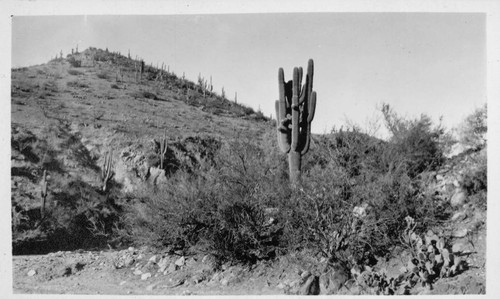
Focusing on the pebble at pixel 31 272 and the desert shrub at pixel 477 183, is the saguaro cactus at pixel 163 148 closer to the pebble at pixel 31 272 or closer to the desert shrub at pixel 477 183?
the pebble at pixel 31 272

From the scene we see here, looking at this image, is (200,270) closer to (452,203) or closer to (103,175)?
(452,203)

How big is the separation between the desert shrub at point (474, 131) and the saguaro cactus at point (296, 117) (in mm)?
3885

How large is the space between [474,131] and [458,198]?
305 centimetres

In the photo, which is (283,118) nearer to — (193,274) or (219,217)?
(219,217)

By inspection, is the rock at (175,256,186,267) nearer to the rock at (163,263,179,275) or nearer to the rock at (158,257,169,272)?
the rock at (163,263,179,275)

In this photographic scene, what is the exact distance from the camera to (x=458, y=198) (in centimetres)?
962

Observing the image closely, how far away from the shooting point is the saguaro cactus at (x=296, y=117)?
40.5 ft

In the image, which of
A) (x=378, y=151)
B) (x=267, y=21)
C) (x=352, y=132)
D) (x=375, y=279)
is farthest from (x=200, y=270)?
(x=352, y=132)

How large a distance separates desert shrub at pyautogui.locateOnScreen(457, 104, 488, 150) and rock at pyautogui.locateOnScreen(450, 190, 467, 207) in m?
2.44

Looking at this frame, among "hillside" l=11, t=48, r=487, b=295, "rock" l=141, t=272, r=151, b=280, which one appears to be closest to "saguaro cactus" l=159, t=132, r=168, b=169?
"hillside" l=11, t=48, r=487, b=295

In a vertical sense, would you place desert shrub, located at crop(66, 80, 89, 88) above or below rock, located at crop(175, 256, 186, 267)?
above

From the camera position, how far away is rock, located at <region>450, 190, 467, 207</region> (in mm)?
9523

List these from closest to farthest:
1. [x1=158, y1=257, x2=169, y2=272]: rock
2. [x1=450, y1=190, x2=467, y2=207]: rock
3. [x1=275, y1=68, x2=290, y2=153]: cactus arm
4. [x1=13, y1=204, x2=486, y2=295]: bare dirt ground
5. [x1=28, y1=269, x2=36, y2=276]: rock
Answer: [x1=13, y1=204, x2=486, y2=295]: bare dirt ground
[x1=450, y1=190, x2=467, y2=207]: rock
[x1=158, y1=257, x2=169, y2=272]: rock
[x1=28, y1=269, x2=36, y2=276]: rock
[x1=275, y1=68, x2=290, y2=153]: cactus arm

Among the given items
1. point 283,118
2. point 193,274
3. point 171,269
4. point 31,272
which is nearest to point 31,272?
point 31,272
